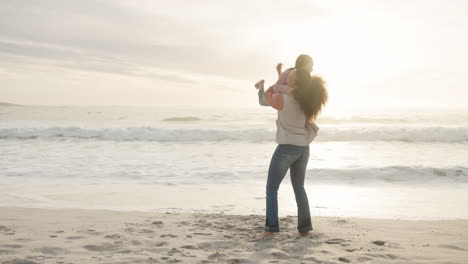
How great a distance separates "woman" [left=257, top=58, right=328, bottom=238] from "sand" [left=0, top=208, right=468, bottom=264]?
0.53 m

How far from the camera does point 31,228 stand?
4785 millimetres

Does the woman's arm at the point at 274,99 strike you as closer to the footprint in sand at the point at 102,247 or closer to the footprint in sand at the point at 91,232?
the footprint in sand at the point at 102,247

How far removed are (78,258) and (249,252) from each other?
5.27ft

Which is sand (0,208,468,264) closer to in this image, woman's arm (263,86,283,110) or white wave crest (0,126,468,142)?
woman's arm (263,86,283,110)

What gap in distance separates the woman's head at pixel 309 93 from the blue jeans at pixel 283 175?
1.33ft

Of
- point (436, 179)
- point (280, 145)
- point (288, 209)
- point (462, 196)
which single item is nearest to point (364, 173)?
point (436, 179)

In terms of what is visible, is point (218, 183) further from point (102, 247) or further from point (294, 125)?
point (102, 247)

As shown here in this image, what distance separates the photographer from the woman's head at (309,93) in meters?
4.28

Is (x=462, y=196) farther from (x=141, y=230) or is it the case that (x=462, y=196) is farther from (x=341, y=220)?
(x=141, y=230)

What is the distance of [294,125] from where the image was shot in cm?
438

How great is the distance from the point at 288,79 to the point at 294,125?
49 cm

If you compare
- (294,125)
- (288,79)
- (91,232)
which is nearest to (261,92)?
(288,79)

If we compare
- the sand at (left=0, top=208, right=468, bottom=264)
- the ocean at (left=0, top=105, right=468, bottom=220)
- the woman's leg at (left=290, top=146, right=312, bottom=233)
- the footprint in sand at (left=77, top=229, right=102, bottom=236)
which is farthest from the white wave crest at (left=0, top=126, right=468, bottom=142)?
the woman's leg at (left=290, top=146, right=312, bottom=233)

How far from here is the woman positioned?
14.1 ft
